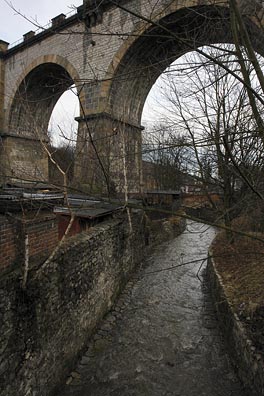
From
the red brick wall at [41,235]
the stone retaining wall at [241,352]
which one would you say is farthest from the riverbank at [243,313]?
the red brick wall at [41,235]

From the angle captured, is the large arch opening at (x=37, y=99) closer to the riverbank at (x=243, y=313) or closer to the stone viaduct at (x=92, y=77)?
the stone viaduct at (x=92, y=77)

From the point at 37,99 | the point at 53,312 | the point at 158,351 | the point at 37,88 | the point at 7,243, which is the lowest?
the point at 158,351

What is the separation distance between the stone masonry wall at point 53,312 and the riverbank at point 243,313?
7.24ft

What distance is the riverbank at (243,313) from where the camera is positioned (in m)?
3.36

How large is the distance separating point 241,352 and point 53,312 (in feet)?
9.00

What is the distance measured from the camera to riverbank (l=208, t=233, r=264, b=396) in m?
3.36

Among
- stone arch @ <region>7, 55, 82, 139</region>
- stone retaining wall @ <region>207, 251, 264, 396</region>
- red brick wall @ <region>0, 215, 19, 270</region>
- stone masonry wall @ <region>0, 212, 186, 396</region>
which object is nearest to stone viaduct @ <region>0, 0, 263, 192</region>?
stone arch @ <region>7, 55, 82, 139</region>

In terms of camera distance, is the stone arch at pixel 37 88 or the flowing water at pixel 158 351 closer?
the flowing water at pixel 158 351

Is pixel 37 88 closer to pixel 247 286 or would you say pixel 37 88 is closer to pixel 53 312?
pixel 53 312

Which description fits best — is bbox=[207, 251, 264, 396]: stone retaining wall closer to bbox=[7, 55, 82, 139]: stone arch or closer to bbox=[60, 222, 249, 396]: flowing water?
bbox=[60, 222, 249, 396]: flowing water

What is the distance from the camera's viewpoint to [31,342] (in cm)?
318

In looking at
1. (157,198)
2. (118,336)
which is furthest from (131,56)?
(118,336)

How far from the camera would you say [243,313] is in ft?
13.9

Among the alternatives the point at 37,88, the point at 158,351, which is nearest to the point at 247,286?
the point at 158,351
